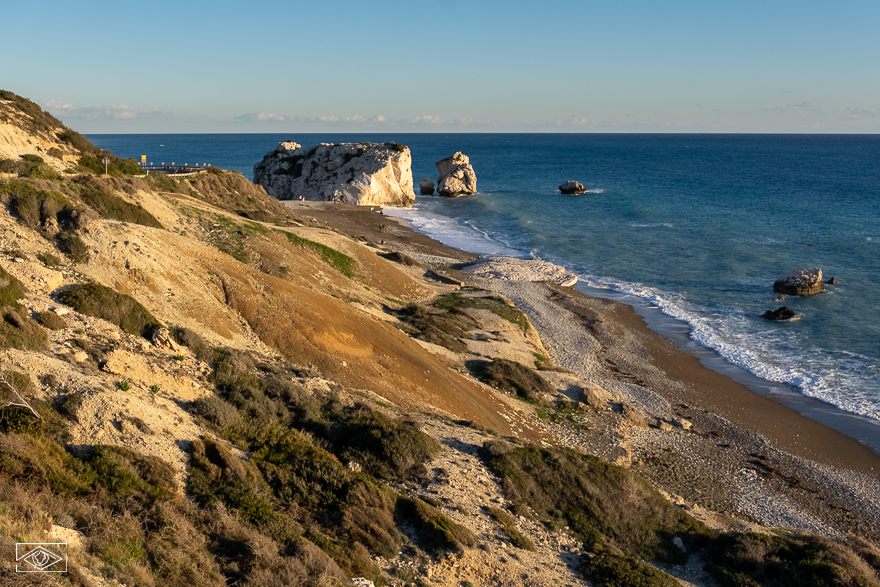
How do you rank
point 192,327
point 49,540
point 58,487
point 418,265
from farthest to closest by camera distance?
point 418,265, point 192,327, point 58,487, point 49,540

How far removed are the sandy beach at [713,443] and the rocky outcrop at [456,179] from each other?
199 feet

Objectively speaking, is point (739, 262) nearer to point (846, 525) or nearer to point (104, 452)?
point (846, 525)

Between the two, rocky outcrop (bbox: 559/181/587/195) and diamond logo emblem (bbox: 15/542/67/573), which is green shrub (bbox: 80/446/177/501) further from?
rocky outcrop (bbox: 559/181/587/195)

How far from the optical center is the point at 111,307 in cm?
1650

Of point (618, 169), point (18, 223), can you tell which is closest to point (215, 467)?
point (18, 223)

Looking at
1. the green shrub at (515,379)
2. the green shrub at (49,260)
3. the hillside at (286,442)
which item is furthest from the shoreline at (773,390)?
the green shrub at (49,260)

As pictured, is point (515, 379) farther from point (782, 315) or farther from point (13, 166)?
point (782, 315)

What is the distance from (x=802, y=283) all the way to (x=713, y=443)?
85.3ft

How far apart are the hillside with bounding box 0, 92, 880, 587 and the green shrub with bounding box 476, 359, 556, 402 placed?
9cm

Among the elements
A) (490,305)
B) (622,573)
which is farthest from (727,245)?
(622,573)

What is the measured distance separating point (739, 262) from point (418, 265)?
96.4 ft

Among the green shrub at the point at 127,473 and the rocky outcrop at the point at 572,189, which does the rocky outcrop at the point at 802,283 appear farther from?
the rocky outcrop at the point at 572,189

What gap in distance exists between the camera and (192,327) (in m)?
18.5

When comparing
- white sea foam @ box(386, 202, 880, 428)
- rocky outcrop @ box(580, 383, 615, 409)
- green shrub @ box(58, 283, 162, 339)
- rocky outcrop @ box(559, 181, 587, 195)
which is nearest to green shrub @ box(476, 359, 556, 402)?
rocky outcrop @ box(580, 383, 615, 409)
